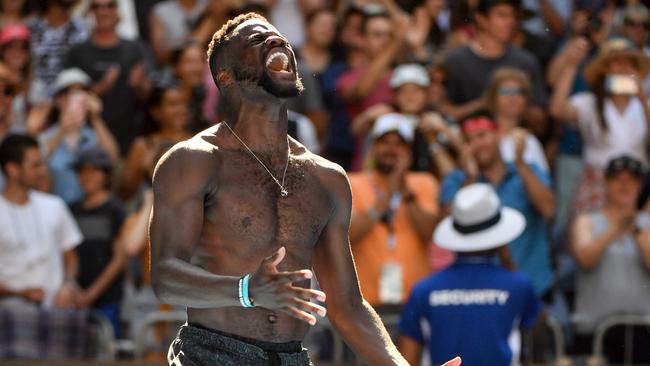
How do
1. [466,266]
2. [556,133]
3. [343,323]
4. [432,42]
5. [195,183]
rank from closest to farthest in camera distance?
1. [195,183]
2. [343,323]
3. [466,266]
4. [556,133]
5. [432,42]

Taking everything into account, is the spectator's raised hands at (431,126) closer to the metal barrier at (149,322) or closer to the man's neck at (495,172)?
the man's neck at (495,172)

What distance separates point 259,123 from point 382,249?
4.47 meters

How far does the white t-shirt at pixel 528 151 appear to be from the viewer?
34.7 feet

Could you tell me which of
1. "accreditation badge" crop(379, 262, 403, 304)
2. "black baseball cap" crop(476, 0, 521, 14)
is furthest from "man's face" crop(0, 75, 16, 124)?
"black baseball cap" crop(476, 0, 521, 14)

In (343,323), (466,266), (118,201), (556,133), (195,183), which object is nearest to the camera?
(195,183)

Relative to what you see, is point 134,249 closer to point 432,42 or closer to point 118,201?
point 118,201

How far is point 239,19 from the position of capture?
5.49m

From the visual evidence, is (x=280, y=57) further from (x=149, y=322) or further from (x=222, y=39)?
(x=149, y=322)

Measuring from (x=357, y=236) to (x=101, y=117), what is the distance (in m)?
2.78

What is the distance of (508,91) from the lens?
10859 mm

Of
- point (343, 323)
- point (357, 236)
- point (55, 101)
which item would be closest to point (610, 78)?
point (357, 236)

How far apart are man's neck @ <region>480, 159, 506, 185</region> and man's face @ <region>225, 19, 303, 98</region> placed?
5143 mm

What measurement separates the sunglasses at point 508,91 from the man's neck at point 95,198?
119 inches

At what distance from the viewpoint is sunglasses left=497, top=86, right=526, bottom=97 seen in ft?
35.6
